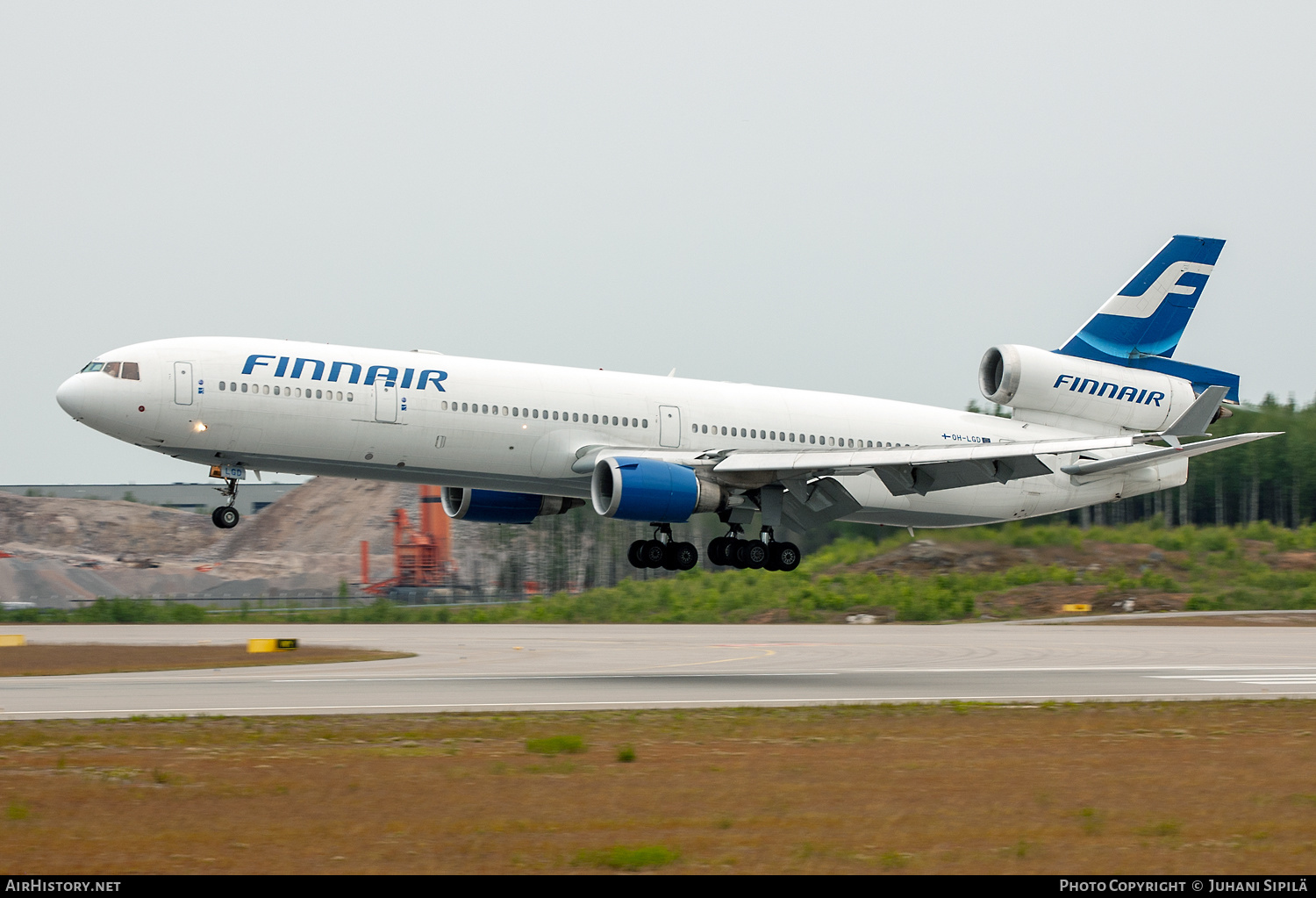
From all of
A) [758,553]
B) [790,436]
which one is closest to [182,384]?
[758,553]

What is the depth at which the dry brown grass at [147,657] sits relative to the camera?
3712 centimetres

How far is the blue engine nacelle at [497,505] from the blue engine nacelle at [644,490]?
12.5 ft

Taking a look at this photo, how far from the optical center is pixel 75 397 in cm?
3056

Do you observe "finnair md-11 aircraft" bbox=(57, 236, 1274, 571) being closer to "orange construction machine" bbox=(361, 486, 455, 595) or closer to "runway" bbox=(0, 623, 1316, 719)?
"runway" bbox=(0, 623, 1316, 719)

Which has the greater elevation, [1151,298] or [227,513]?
[1151,298]

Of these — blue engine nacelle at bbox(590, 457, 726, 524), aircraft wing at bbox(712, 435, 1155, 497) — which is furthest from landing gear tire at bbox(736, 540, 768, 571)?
blue engine nacelle at bbox(590, 457, 726, 524)

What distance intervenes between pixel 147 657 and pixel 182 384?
1411 cm

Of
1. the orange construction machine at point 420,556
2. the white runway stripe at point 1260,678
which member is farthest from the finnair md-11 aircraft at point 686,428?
the orange construction machine at point 420,556

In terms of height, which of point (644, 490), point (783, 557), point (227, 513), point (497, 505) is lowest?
point (783, 557)

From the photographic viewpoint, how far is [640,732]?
2222 cm

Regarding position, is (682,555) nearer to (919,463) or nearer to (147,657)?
(919,463)

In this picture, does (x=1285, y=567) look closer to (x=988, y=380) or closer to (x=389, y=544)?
(x=988, y=380)

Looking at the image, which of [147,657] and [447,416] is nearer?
[447,416]

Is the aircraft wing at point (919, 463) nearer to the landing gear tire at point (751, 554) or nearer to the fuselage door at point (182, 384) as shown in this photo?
the landing gear tire at point (751, 554)
